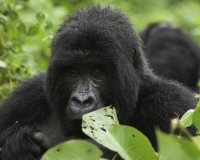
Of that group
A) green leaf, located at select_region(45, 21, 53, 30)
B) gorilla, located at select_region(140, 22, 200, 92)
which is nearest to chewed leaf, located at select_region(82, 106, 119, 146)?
green leaf, located at select_region(45, 21, 53, 30)

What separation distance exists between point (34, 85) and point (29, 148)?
0.94 metres

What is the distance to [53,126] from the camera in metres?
4.66

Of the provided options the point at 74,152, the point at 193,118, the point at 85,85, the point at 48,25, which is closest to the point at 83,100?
the point at 85,85

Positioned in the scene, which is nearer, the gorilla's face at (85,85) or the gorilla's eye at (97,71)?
the gorilla's face at (85,85)

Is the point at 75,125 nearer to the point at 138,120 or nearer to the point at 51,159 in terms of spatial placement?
the point at 138,120

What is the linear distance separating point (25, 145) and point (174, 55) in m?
6.74

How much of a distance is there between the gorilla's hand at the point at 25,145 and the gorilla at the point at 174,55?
19.9 ft

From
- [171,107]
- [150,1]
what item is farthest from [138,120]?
[150,1]

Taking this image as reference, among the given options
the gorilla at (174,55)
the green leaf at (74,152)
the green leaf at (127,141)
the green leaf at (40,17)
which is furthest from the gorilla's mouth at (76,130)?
the gorilla at (174,55)

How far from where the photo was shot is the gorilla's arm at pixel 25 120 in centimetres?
417

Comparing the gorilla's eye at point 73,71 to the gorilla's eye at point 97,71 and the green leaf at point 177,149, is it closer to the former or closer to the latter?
the gorilla's eye at point 97,71

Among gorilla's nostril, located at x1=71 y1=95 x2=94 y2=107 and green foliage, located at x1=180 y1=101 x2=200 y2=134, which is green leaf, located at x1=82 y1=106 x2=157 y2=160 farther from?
gorilla's nostril, located at x1=71 y1=95 x2=94 y2=107

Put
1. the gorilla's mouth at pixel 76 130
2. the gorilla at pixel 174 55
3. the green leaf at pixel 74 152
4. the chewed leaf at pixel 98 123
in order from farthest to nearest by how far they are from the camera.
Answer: the gorilla at pixel 174 55
the gorilla's mouth at pixel 76 130
the chewed leaf at pixel 98 123
the green leaf at pixel 74 152

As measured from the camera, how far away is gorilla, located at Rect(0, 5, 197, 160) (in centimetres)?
391
